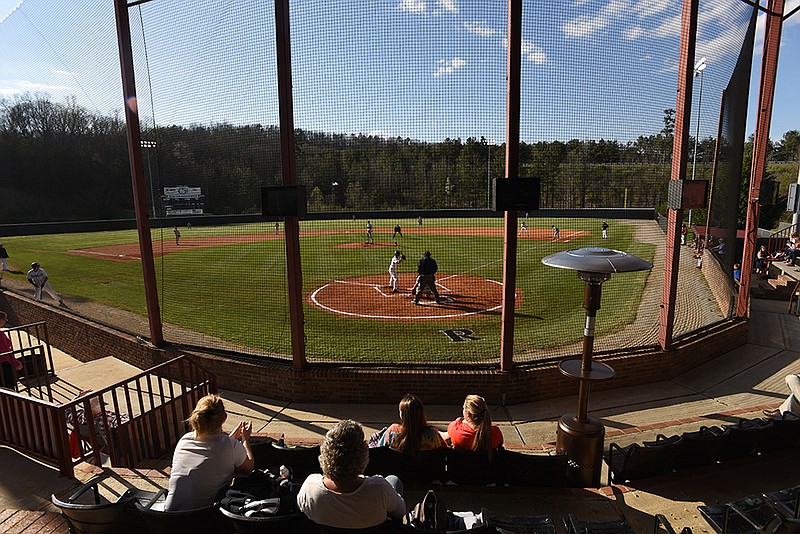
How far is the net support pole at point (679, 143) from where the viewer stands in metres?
7.29

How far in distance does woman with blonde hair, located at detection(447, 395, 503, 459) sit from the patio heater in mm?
1048

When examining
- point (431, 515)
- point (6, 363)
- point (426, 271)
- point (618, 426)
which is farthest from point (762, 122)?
point (6, 363)

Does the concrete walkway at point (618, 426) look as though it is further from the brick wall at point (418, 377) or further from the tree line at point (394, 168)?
the tree line at point (394, 168)

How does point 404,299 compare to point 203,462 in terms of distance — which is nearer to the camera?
point 203,462

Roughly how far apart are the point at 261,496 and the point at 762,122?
11891mm

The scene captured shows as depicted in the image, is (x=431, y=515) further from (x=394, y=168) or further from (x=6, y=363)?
(x=6, y=363)

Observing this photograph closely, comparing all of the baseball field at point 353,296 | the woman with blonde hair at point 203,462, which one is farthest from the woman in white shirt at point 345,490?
the baseball field at point 353,296

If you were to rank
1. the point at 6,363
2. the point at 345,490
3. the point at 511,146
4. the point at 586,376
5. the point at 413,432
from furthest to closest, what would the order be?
1. the point at 6,363
2. the point at 511,146
3. the point at 586,376
4. the point at 413,432
5. the point at 345,490

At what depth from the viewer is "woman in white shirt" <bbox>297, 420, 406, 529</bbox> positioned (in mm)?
2664

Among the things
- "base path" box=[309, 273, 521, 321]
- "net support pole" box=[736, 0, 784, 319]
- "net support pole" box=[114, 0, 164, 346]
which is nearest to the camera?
"net support pole" box=[114, 0, 164, 346]

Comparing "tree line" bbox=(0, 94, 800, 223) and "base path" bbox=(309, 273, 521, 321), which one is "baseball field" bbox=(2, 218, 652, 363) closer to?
"base path" bbox=(309, 273, 521, 321)

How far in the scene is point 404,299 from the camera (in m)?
15.0

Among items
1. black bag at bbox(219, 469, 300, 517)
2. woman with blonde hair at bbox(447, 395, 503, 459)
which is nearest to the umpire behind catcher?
woman with blonde hair at bbox(447, 395, 503, 459)

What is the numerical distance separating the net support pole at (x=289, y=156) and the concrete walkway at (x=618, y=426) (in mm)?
1240
